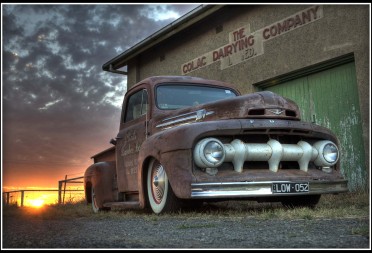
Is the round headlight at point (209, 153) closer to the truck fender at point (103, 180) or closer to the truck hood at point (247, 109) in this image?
the truck hood at point (247, 109)

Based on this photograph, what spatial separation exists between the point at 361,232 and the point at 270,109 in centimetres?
213

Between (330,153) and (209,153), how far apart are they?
164 centimetres

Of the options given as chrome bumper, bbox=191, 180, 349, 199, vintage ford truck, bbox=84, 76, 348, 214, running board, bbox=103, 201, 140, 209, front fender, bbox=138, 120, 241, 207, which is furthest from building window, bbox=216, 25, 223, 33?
chrome bumper, bbox=191, 180, 349, 199

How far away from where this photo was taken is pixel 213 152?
441 cm

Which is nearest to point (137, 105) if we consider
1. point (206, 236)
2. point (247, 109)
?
point (247, 109)

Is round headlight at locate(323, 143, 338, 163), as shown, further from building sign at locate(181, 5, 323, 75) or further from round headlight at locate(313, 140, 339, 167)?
building sign at locate(181, 5, 323, 75)

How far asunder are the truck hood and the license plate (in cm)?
76

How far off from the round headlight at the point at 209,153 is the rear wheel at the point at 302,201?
1.65 meters

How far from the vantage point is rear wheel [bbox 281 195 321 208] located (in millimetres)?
5621

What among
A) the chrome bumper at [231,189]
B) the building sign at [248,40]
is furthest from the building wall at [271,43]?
the chrome bumper at [231,189]

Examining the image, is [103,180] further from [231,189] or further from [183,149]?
A: [231,189]

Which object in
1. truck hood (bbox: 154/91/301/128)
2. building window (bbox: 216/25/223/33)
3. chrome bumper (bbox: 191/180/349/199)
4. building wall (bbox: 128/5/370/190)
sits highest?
building window (bbox: 216/25/223/33)

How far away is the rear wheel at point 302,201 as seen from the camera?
562cm

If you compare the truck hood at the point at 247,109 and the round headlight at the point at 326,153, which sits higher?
the truck hood at the point at 247,109
